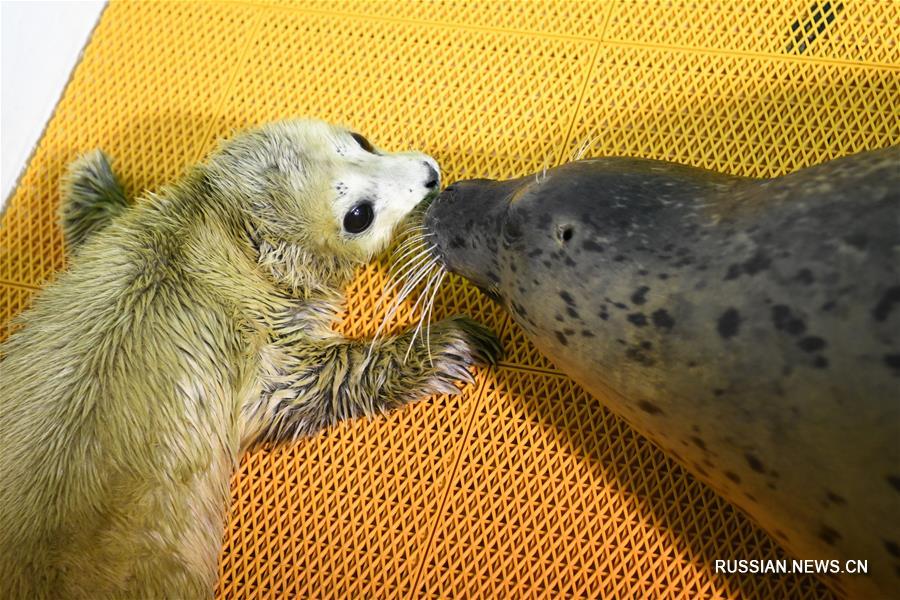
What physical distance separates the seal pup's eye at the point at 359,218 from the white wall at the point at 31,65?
1165mm

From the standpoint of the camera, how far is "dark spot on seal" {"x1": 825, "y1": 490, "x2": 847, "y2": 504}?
1172 millimetres

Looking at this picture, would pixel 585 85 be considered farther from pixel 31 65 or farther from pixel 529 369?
pixel 31 65

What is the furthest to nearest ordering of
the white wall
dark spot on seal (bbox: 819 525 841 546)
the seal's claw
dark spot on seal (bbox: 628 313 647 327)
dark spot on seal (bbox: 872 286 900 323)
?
1. the white wall
2. the seal's claw
3. dark spot on seal (bbox: 628 313 647 327)
4. dark spot on seal (bbox: 819 525 841 546)
5. dark spot on seal (bbox: 872 286 900 323)

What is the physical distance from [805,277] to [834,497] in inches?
13.3

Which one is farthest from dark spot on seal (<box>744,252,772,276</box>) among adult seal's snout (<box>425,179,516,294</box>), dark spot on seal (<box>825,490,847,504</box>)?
adult seal's snout (<box>425,179,516,294</box>)

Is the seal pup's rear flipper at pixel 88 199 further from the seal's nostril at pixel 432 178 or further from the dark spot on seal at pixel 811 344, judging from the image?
the dark spot on seal at pixel 811 344

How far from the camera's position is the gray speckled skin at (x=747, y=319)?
1125 millimetres

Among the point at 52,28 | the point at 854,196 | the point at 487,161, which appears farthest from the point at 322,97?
the point at 854,196

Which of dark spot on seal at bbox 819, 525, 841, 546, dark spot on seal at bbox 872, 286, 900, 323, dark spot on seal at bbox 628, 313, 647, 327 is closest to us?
dark spot on seal at bbox 872, 286, 900, 323

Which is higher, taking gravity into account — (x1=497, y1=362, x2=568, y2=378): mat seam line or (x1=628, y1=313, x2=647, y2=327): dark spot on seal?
(x1=628, y1=313, x2=647, y2=327): dark spot on seal

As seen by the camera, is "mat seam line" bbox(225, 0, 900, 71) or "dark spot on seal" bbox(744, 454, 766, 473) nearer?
"dark spot on seal" bbox(744, 454, 766, 473)

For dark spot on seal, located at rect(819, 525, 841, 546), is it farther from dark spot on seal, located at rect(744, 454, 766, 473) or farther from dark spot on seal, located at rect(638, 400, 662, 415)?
dark spot on seal, located at rect(638, 400, 662, 415)

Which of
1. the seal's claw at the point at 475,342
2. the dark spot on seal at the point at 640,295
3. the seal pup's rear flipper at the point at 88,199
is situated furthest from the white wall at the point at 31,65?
the dark spot on seal at the point at 640,295

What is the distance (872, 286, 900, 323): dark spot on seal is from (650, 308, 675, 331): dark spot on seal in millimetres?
306
